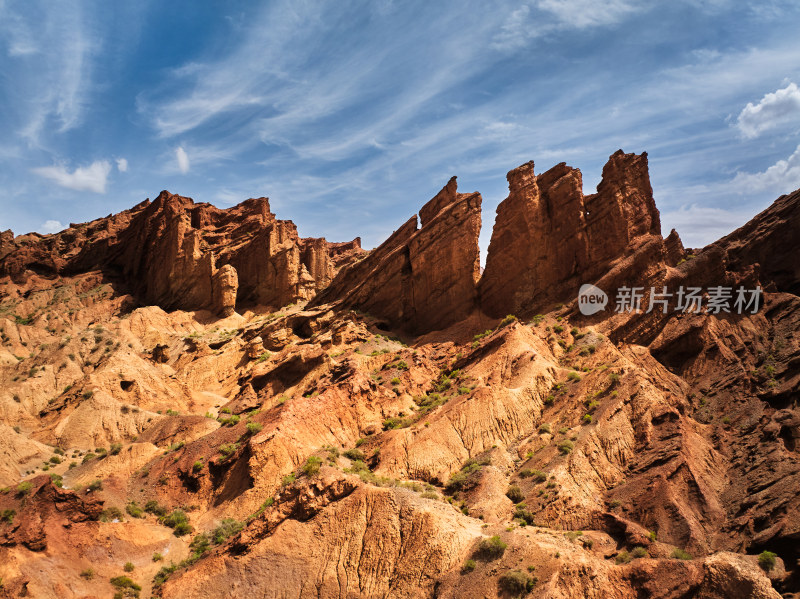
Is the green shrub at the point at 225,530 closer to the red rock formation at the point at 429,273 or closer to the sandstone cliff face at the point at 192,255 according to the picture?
the red rock formation at the point at 429,273

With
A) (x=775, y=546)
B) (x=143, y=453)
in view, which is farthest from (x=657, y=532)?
(x=143, y=453)

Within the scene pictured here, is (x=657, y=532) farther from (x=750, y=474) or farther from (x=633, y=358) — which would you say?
(x=633, y=358)

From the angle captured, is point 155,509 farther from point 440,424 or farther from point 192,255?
point 192,255

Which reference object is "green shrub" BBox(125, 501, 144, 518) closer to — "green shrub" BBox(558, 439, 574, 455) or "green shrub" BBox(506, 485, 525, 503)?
"green shrub" BBox(506, 485, 525, 503)

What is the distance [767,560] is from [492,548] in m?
10.6

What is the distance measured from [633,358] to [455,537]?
19.0m

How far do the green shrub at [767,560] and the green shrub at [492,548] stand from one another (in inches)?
386

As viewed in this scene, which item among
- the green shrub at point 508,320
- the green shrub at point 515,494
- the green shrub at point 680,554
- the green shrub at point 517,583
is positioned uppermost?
the green shrub at point 508,320

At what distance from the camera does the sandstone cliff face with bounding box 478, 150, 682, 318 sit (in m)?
49.3

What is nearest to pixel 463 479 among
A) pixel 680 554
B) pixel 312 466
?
pixel 312 466

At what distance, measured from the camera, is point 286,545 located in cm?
3030

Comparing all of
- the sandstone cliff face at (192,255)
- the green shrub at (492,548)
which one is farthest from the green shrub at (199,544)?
the sandstone cliff face at (192,255)

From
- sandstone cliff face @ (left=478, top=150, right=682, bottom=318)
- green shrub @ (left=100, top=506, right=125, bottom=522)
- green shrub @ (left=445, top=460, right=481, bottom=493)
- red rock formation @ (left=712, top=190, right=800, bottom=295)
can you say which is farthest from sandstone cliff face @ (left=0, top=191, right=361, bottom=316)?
red rock formation @ (left=712, top=190, right=800, bottom=295)

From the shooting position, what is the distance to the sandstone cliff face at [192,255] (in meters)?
70.0
